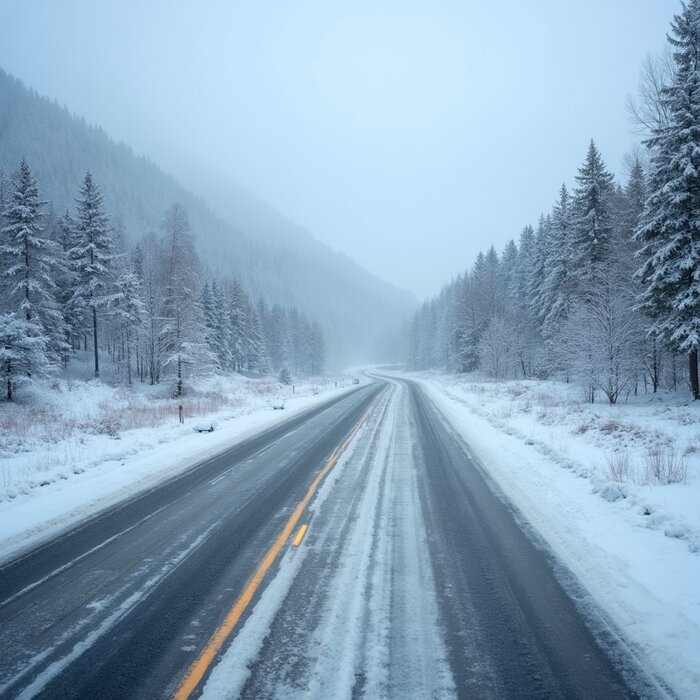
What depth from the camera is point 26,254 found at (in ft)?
88.4

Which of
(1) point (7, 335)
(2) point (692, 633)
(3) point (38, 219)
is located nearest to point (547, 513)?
(2) point (692, 633)

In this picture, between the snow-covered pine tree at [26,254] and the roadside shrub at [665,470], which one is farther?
the snow-covered pine tree at [26,254]

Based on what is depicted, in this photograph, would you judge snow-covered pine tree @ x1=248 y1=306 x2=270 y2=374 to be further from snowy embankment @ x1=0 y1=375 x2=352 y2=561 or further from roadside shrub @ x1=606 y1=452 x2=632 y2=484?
roadside shrub @ x1=606 y1=452 x2=632 y2=484

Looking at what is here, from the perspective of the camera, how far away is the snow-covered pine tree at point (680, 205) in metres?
16.7

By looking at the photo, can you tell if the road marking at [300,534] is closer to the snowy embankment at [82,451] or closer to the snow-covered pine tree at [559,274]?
the snowy embankment at [82,451]

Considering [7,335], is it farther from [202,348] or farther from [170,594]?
[170,594]

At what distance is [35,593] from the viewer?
4.91 metres

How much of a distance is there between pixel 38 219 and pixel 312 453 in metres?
28.6

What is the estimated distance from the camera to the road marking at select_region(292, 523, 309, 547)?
608cm

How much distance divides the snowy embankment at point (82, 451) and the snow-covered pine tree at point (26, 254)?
7302 mm

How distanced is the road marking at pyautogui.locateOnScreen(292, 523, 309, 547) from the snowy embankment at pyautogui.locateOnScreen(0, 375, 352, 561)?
413 centimetres

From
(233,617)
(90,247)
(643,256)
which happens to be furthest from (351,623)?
(90,247)

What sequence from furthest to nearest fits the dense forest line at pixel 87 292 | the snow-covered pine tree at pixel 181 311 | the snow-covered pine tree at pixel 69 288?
the snow-covered pine tree at pixel 69 288 → the snow-covered pine tree at pixel 181 311 → the dense forest line at pixel 87 292

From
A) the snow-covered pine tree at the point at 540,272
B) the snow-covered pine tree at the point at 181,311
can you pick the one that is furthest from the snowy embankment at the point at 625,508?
the snow-covered pine tree at the point at 540,272
